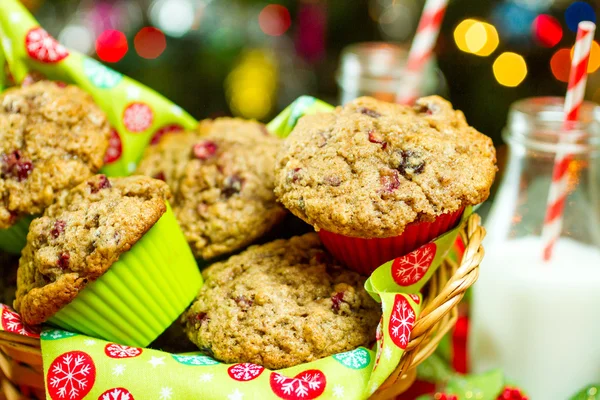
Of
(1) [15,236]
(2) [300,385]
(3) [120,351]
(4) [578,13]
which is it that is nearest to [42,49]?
(1) [15,236]

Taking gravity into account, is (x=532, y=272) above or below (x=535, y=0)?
below

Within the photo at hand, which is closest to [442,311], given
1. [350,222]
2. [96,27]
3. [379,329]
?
[379,329]

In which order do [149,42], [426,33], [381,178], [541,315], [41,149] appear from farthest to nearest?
[149,42] < [426,33] < [541,315] < [41,149] < [381,178]

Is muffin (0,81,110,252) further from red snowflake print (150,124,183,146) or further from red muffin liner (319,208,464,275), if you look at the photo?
red muffin liner (319,208,464,275)

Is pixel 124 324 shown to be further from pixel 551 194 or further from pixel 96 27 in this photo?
pixel 96 27

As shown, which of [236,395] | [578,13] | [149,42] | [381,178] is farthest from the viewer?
[149,42]

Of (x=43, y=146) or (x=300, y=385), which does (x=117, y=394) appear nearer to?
(x=300, y=385)

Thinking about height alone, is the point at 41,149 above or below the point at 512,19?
below

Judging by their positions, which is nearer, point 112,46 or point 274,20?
point 112,46
